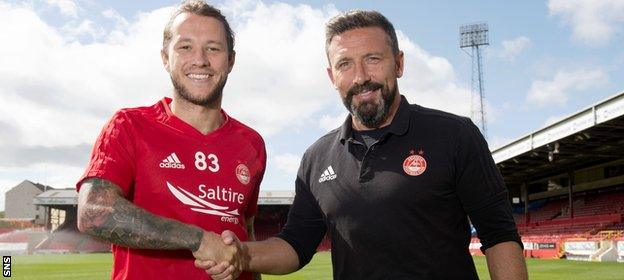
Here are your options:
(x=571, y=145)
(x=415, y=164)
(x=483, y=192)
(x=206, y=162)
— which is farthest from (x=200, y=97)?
(x=571, y=145)

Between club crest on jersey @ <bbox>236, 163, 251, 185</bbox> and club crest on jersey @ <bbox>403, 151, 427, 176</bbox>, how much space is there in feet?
2.79

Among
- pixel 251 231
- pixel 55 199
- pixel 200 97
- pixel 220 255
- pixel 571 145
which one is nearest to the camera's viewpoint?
pixel 220 255

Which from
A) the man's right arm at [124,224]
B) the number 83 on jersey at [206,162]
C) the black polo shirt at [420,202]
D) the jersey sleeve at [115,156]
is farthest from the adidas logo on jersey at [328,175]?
the jersey sleeve at [115,156]

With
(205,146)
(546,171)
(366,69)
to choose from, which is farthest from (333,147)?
(546,171)

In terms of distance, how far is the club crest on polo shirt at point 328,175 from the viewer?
3111 millimetres

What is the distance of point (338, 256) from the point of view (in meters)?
3.07

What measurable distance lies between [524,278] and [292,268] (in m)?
1.23

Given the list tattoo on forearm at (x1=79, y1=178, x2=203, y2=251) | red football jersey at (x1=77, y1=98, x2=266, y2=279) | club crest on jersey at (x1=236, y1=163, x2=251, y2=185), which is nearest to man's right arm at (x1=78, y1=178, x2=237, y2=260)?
tattoo on forearm at (x1=79, y1=178, x2=203, y2=251)

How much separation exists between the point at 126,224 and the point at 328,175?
1095mm

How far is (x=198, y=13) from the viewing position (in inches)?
123

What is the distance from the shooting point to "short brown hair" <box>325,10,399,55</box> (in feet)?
10.1

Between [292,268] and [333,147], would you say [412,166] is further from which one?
[292,268]

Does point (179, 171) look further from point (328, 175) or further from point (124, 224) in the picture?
point (328, 175)

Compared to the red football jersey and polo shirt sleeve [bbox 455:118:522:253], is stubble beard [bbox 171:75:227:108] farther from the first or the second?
polo shirt sleeve [bbox 455:118:522:253]
